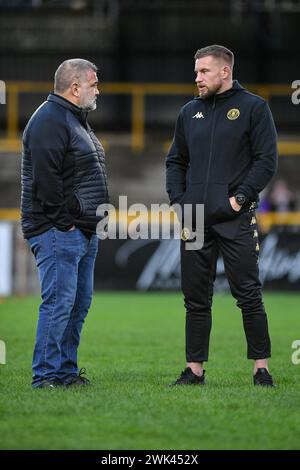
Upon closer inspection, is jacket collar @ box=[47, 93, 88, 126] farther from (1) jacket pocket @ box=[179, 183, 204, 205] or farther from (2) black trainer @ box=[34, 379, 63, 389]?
(2) black trainer @ box=[34, 379, 63, 389]

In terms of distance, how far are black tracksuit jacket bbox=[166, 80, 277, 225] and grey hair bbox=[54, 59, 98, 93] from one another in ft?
2.58

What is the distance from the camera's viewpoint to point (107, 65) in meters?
24.6

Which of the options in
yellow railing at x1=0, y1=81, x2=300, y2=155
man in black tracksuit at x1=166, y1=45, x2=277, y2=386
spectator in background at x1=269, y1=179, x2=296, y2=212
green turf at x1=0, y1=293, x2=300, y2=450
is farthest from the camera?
yellow railing at x1=0, y1=81, x2=300, y2=155

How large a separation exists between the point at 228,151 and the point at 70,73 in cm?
114

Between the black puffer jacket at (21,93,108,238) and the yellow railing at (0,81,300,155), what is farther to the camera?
the yellow railing at (0,81,300,155)

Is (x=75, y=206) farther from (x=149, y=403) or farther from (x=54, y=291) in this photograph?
(x=149, y=403)

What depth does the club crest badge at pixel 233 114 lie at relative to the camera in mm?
6738

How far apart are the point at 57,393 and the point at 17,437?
4.12ft

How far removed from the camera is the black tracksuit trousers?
6734 millimetres

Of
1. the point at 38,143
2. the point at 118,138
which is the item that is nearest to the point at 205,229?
the point at 38,143

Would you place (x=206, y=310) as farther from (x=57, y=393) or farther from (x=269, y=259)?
(x=269, y=259)

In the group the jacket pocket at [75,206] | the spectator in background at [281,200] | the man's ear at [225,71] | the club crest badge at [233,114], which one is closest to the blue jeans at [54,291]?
the jacket pocket at [75,206]

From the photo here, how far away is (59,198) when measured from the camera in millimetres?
6625

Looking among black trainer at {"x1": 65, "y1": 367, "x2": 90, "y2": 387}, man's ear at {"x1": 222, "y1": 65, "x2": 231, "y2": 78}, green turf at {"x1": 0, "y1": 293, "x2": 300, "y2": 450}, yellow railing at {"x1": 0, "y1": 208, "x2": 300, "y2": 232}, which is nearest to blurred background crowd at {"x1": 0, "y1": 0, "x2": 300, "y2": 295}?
yellow railing at {"x1": 0, "y1": 208, "x2": 300, "y2": 232}
